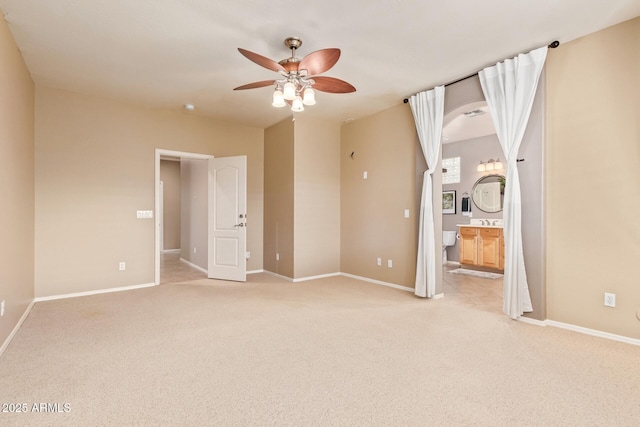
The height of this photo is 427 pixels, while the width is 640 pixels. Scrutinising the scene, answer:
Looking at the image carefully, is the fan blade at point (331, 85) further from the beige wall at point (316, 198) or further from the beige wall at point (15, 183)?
the beige wall at point (15, 183)

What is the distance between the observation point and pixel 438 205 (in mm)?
4434

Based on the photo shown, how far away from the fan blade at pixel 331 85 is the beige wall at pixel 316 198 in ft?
7.69

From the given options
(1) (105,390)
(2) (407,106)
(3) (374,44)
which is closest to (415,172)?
(2) (407,106)

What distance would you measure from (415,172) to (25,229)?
490 cm

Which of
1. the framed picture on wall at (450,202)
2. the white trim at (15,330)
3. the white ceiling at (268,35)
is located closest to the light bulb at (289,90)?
the white ceiling at (268,35)

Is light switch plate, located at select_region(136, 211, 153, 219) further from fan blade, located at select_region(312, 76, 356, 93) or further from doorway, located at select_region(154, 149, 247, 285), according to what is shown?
fan blade, located at select_region(312, 76, 356, 93)

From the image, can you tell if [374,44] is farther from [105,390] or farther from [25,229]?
[25,229]

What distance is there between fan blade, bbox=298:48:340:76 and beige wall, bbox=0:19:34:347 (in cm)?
254

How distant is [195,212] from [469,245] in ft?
18.8

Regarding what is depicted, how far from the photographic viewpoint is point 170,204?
915 centimetres

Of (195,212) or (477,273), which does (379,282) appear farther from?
(195,212)

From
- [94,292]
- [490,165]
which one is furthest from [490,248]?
[94,292]

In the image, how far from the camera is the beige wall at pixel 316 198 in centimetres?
549

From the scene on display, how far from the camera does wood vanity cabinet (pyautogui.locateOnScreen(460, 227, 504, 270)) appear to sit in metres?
6.02
